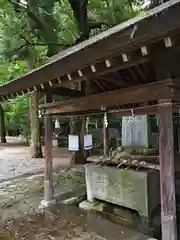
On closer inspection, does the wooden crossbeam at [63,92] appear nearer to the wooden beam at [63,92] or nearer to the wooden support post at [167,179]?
the wooden beam at [63,92]

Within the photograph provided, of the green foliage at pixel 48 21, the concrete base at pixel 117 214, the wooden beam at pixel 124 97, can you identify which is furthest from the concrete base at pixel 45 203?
the green foliage at pixel 48 21

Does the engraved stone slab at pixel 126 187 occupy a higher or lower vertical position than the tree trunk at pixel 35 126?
lower

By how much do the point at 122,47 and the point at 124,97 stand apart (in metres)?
1.16

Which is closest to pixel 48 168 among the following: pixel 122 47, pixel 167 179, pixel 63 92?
pixel 63 92

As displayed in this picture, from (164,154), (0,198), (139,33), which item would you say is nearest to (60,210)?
(0,198)

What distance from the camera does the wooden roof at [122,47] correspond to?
2.01 m

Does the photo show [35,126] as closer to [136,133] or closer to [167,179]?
[136,133]

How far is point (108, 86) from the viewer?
16.9ft

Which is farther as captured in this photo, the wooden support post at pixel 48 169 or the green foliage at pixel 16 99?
the green foliage at pixel 16 99

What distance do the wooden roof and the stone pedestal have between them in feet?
11.2

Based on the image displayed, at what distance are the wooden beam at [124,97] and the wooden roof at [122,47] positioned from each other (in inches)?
14.8

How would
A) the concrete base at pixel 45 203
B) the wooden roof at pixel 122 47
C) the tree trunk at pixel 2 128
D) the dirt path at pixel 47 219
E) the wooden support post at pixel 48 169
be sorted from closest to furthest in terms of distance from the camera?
the wooden roof at pixel 122 47 < the dirt path at pixel 47 219 < the concrete base at pixel 45 203 < the wooden support post at pixel 48 169 < the tree trunk at pixel 2 128

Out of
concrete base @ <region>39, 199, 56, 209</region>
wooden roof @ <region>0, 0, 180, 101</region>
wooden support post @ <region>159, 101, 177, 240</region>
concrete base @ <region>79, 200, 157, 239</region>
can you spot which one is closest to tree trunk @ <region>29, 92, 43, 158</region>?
concrete base @ <region>39, 199, 56, 209</region>

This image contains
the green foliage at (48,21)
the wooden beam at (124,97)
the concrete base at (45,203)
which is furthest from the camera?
the green foliage at (48,21)
